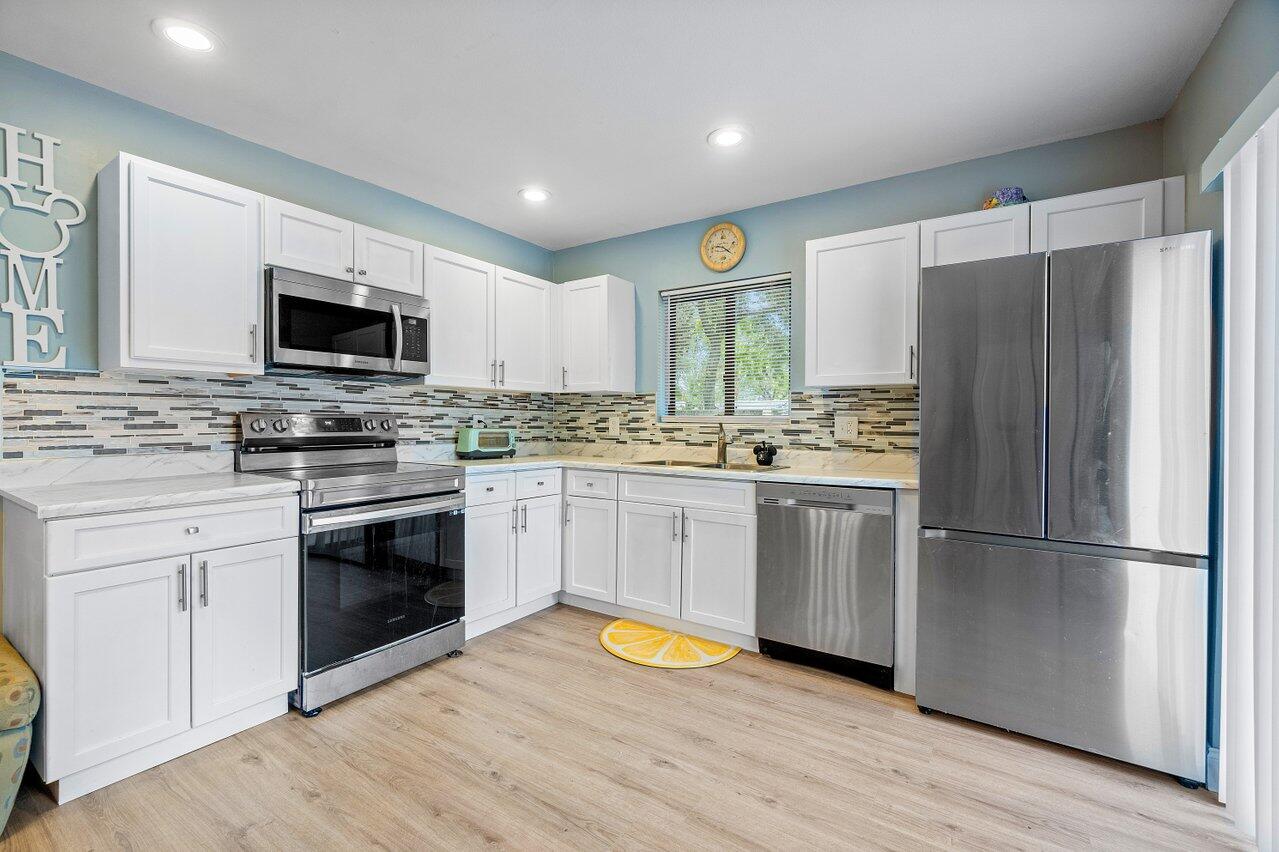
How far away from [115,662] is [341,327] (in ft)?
5.28

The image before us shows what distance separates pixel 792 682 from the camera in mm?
2729

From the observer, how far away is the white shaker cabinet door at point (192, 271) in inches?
87.1

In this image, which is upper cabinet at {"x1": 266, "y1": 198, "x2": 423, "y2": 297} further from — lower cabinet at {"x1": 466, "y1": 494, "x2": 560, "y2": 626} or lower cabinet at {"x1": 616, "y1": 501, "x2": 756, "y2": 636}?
lower cabinet at {"x1": 616, "y1": 501, "x2": 756, "y2": 636}

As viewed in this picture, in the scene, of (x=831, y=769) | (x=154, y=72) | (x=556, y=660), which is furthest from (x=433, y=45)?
(x=831, y=769)

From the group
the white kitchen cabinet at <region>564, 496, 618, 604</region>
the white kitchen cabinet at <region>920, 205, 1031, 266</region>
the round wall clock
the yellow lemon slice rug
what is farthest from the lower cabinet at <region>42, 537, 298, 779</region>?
the white kitchen cabinet at <region>920, 205, 1031, 266</region>

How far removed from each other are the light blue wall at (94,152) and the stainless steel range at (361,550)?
2.50ft

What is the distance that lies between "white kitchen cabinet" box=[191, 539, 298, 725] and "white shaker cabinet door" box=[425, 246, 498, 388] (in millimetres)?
1337

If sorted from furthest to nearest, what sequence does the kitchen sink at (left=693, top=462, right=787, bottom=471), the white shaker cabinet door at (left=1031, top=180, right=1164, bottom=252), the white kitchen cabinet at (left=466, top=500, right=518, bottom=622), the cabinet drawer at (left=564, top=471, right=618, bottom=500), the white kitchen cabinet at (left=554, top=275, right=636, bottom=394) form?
the white kitchen cabinet at (left=554, top=275, right=636, bottom=394)
the cabinet drawer at (left=564, top=471, right=618, bottom=500)
the kitchen sink at (left=693, top=462, right=787, bottom=471)
the white kitchen cabinet at (left=466, top=500, right=518, bottom=622)
the white shaker cabinet door at (left=1031, top=180, right=1164, bottom=252)

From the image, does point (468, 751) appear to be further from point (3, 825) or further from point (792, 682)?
point (792, 682)

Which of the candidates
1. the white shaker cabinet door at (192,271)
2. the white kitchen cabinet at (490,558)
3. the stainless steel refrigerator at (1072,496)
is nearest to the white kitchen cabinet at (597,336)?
the white kitchen cabinet at (490,558)

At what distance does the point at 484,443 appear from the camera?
3.74m

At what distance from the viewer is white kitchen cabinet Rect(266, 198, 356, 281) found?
2.62m

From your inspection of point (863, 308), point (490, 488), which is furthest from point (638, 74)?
point (490, 488)

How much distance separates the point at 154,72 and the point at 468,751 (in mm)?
2870
